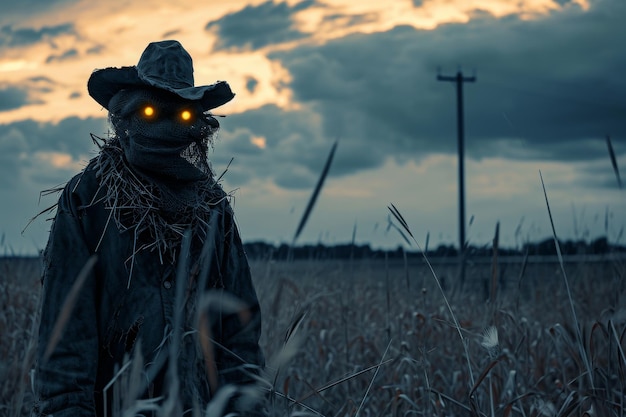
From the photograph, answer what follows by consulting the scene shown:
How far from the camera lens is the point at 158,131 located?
252 cm

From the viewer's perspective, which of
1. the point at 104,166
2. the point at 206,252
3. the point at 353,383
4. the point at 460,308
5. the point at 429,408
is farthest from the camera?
the point at 460,308

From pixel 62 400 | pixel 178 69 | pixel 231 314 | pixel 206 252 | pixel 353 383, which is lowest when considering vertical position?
pixel 353 383

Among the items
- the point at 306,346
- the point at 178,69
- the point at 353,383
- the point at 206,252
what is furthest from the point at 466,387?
the point at 206,252

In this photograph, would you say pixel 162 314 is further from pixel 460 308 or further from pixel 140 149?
pixel 460 308

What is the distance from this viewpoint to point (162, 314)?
2488 mm

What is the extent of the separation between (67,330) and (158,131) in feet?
2.31

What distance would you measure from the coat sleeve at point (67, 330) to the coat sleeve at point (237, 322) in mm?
463

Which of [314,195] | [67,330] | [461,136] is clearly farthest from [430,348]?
[461,136]

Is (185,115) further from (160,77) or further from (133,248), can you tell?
(133,248)

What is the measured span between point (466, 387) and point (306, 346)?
1979 mm

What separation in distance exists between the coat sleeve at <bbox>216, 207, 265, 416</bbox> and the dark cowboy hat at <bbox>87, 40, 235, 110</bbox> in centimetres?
48

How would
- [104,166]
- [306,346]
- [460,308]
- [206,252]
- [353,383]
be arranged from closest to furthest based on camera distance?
1. [206,252]
2. [104,166]
3. [353,383]
4. [306,346]
5. [460,308]

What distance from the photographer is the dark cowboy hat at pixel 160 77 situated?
2.55 metres

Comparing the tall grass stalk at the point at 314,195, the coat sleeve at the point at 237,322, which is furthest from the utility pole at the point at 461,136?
the tall grass stalk at the point at 314,195
